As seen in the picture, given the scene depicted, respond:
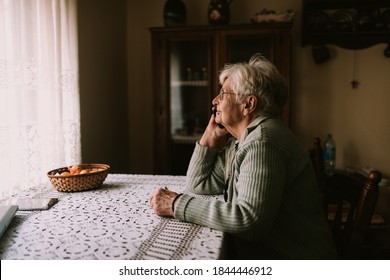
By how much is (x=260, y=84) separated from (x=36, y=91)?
1145mm

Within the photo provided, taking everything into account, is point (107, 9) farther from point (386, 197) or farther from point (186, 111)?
point (386, 197)

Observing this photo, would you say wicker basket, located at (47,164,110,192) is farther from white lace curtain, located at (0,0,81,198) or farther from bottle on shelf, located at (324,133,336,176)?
bottle on shelf, located at (324,133,336,176)

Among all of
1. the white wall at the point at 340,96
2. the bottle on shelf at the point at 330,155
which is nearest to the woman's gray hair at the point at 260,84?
the bottle on shelf at the point at 330,155

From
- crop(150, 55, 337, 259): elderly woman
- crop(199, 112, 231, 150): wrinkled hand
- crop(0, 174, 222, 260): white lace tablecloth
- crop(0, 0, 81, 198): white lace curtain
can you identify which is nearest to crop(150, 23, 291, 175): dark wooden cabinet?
crop(0, 0, 81, 198): white lace curtain

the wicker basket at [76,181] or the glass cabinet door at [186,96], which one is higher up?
the glass cabinet door at [186,96]

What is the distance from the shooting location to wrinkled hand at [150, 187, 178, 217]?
1099 millimetres

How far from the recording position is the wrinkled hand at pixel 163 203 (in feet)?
3.60

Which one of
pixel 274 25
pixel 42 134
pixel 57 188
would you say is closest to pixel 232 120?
pixel 57 188

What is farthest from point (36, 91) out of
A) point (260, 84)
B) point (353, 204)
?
point (353, 204)

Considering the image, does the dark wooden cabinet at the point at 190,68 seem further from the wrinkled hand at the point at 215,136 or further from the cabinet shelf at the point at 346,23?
the wrinkled hand at the point at 215,136

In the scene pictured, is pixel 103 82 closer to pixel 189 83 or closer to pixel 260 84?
pixel 189 83

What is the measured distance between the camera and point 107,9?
107 inches

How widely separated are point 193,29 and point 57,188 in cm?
156

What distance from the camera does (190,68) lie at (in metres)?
2.66
